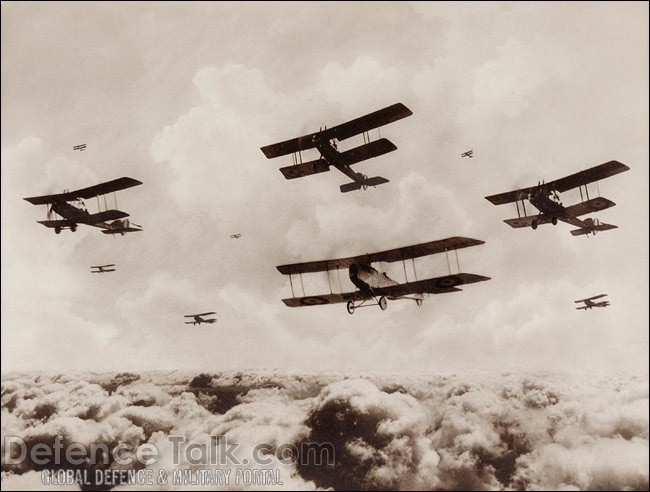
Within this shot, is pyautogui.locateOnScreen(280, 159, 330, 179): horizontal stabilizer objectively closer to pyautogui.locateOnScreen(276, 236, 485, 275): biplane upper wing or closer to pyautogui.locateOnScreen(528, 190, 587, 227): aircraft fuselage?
pyautogui.locateOnScreen(276, 236, 485, 275): biplane upper wing

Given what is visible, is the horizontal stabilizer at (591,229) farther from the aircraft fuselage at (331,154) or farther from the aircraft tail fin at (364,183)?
the aircraft fuselage at (331,154)

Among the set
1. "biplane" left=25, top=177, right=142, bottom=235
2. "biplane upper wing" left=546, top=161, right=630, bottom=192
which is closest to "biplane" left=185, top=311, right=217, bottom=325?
"biplane" left=25, top=177, right=142, bottom=235

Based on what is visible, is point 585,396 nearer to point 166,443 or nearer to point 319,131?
point 319,131

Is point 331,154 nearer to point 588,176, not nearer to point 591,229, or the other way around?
point 588,176

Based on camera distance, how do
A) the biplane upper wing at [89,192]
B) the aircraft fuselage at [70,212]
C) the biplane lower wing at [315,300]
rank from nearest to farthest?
the biplane lower wing at [315,300] → the biplane upper wing at [89,192] → the aircraft fuselage at [70,212]

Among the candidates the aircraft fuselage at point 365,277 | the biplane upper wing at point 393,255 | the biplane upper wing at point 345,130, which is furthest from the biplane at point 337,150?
the aircraft fuselage at point 365,277

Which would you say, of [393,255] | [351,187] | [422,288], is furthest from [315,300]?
[351,187]
